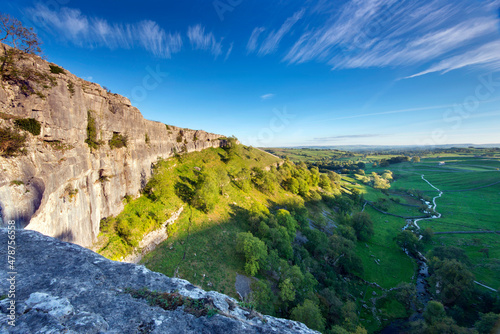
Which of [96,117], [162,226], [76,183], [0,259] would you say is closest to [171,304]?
[0,259]

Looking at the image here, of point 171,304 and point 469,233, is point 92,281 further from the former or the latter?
point 469,233

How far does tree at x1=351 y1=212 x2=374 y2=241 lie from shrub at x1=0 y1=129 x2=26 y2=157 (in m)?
61.4

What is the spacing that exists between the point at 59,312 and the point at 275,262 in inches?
993

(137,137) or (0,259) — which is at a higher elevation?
(137,137)

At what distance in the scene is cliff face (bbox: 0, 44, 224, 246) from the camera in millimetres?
10969

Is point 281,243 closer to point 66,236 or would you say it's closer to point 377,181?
point 66,236

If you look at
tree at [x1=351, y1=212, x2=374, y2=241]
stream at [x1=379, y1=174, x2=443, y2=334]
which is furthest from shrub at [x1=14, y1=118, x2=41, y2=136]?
tree at [x1=351, y1=212, x2=374, y2=241]

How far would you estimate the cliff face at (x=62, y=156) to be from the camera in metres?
11.0

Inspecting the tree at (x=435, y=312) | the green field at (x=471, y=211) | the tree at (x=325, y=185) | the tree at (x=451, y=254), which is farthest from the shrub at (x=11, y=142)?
the tree at (x=325, y=185)

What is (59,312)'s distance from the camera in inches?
166

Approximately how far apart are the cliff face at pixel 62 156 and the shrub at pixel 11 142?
377 mm

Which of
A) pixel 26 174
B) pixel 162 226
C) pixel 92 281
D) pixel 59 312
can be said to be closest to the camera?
pixel 59 312

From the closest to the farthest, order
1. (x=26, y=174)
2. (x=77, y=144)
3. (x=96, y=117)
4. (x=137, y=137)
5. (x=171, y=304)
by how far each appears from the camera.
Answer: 1. (x=171, y=304)
2. (x=26, y=174)
3. (x=77, y=144)
4. (x=96, y=117)
5. (x=137, y=137)

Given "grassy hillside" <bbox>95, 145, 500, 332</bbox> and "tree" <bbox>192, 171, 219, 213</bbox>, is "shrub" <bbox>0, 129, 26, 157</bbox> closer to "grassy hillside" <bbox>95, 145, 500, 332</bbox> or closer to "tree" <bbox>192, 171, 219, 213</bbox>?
"grassy hillside" <bbox>95, 145, 500, 332</bbox>
